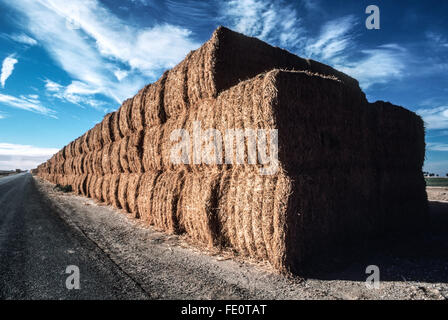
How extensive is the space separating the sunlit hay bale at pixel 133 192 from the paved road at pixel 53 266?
263 centimetres

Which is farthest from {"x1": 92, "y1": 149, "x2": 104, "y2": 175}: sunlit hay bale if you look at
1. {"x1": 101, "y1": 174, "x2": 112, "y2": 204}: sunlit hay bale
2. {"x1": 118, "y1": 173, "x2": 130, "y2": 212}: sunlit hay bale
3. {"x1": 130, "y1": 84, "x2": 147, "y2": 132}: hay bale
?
{"x1": 130, "y1": 84, "x2": 147, "y2": 132}: hay bale

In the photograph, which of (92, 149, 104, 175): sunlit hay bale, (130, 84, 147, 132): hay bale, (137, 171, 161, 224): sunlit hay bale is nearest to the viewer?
(137, 171, 161, 224): sunlit hay bale

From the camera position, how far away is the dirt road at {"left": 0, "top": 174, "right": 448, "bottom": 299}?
3.87 m

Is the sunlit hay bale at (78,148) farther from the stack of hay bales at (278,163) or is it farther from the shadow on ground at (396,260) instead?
the shadow on ground at (396,260)

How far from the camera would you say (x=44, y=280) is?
14.1 feet

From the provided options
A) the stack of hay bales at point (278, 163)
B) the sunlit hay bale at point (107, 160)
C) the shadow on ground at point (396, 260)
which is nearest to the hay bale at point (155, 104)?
the stack of hay bales at point (278, 163)

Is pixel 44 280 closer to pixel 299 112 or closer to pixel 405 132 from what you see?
pixel 299 112

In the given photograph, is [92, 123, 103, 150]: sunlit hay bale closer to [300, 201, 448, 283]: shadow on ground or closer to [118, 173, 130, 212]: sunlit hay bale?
[118, 173, 130, 212]: sunlit hay bale

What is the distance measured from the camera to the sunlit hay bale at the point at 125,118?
494 inches

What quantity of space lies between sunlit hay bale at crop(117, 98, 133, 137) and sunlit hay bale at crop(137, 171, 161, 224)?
3.51 meters

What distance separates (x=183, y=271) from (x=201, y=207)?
6.16ft

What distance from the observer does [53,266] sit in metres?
4.94
